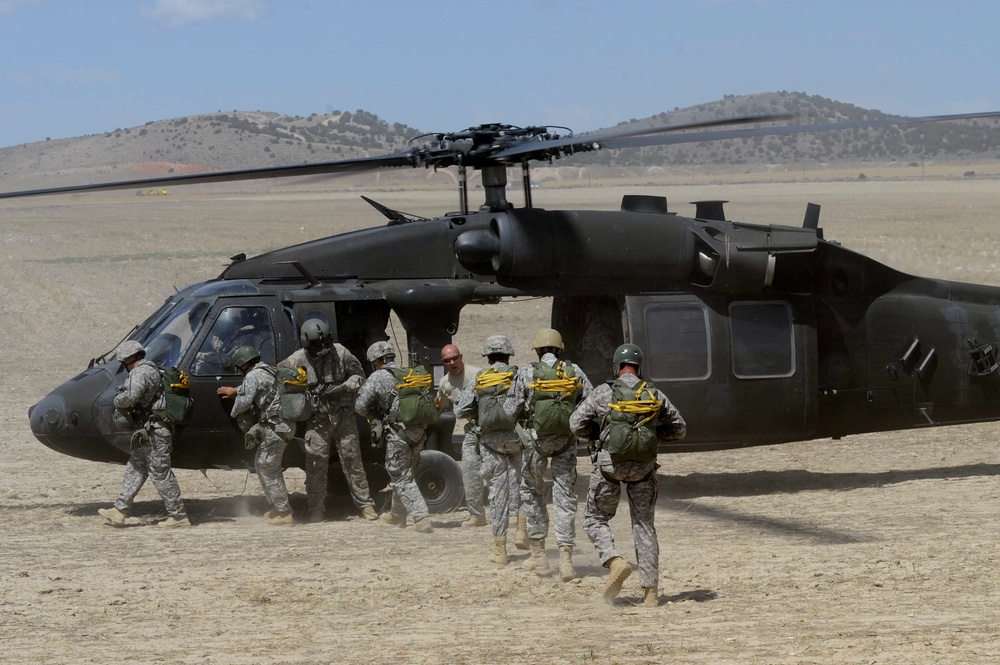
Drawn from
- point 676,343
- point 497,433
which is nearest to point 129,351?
point 497,433

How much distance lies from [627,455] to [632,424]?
0.20 m

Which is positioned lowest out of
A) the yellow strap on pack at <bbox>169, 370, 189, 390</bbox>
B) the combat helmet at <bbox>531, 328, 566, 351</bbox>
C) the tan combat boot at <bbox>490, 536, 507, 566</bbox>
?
the tan combat boot at <bbox>490, 536, 507, 566</bbox>

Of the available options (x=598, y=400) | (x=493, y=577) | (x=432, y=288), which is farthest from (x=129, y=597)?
(x=432, y=288)

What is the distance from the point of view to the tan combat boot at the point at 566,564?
888 centimetres

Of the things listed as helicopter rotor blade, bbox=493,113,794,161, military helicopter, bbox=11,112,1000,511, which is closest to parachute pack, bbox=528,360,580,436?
helicopter rotor blade, bbox=493,113,794,161

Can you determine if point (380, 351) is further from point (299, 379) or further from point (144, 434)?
point (144, 434)

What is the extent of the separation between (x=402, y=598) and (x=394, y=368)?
9.07ft

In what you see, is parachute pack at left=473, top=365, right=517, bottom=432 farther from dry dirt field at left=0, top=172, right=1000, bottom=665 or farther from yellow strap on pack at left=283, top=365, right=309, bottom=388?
yellow strap on pack at left=283, top=365, right=309, bottom=388

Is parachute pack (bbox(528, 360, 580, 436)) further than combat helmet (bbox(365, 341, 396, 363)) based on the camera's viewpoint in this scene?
No

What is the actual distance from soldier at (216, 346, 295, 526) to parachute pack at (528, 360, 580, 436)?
9.37 feet

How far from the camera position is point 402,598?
847cm

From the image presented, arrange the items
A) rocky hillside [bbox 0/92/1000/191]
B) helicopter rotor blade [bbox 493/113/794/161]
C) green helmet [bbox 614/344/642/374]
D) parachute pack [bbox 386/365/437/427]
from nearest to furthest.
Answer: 1. green helmet [bbox 614/344/642/374]
2. helicopter rotor blade [bbox 493/113/794/161]
3. parachute pack [bbox 386/365/437/427]
4. rocky hillside [bbox 0/92/1000/191]

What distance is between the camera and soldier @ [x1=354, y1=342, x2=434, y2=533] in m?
10.8

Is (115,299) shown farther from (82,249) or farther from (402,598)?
(402,598)
